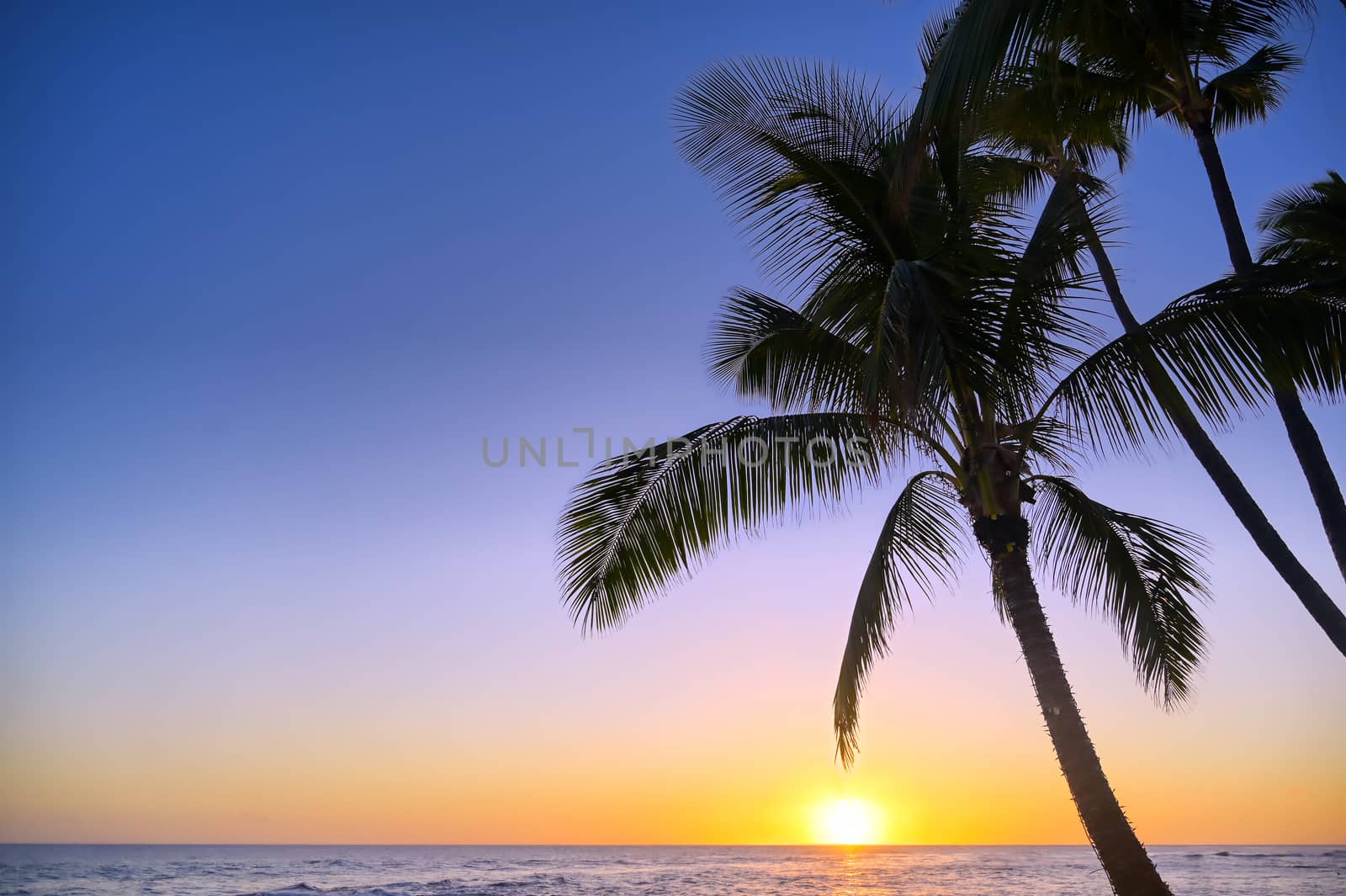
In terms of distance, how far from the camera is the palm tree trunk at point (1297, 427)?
737 centimetres

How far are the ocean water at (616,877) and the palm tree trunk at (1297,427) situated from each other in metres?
21.5

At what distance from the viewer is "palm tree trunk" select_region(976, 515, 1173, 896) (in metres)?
4.77

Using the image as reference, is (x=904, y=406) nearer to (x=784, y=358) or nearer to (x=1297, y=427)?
(x=784, y=358)

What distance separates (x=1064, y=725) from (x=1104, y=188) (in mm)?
3875

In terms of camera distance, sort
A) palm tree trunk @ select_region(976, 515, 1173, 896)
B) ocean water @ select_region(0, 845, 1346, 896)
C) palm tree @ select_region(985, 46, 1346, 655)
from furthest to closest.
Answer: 1. ocean water @ select_region(0, 845, 1346, 896)
2. palm tree @ select_region(985, 46, 1346, 655)
3. palm tree trunk @ select_region(976, 515, 1173, 896)

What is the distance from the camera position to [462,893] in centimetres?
2500

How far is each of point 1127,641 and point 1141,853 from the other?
2.26 meters

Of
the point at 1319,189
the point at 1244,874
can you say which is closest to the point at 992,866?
the point at 1244,874

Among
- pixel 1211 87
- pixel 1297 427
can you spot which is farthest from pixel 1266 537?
pixel 1211 87

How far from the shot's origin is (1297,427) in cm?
773

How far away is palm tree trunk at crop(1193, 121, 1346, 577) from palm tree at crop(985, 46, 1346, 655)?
100 millimetres

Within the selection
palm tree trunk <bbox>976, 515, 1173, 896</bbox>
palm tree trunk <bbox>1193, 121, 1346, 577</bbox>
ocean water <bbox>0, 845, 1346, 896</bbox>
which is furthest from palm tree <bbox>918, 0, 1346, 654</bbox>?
ocean water <bbox>0, 845, 1346, 896</bbox>

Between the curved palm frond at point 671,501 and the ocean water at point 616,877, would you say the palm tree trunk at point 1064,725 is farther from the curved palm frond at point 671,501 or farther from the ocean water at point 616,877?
the ocean water at point 616,877

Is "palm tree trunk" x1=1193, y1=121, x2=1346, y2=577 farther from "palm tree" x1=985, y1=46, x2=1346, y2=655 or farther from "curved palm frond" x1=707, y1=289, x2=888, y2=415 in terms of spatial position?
"curved palm frond" x1=707, y1=289, x2=888, y2=415
